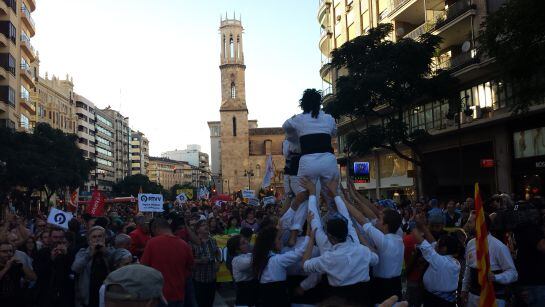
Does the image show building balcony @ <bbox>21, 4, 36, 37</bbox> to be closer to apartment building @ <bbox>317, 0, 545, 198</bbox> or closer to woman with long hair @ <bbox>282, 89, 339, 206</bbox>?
apartment building @ <bbox>317, 0, 545, 198</bbox>

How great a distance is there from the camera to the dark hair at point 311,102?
25.3 ft

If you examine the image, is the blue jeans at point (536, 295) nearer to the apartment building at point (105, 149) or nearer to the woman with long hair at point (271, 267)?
the woman with long hair at point (271, 267)

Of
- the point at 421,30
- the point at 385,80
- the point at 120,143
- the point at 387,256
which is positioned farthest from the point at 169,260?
the point at 120,143

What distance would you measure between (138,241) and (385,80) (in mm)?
17827

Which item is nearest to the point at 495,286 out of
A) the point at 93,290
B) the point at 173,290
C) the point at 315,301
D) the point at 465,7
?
the point at 315,301

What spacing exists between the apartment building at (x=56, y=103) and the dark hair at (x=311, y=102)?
71.0 m

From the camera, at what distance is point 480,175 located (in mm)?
30703

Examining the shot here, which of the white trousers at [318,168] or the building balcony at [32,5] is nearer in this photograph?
the white trousers at [318,168]

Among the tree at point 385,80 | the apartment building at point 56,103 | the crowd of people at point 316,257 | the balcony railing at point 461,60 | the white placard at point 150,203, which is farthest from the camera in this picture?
the apartment building at point 56,103

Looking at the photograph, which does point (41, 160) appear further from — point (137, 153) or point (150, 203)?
point (137, 153)

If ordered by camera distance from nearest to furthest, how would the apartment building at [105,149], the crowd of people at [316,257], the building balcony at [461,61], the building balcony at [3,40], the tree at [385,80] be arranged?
the crowd of people at [316,257], the tree at [385,80], the building balcony at [461,61], the building balcony at [3,40], the apartment building at [105,149]

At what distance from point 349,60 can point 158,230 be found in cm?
2130

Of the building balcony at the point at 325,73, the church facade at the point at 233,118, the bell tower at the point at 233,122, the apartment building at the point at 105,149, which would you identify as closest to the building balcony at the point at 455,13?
the building balcony at the point at 325,73

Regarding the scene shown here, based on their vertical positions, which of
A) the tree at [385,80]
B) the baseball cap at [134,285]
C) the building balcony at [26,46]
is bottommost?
the baseball cap at [134,285]
